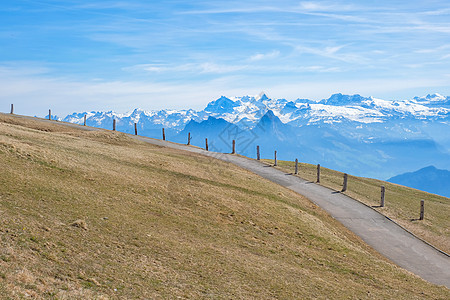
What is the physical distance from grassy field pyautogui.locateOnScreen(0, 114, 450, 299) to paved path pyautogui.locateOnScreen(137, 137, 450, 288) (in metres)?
1.99

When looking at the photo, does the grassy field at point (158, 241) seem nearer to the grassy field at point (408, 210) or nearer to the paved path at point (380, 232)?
the paved path at point (380, 232)

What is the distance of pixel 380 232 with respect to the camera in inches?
1394

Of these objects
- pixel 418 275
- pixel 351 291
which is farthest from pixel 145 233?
pixel 418 275

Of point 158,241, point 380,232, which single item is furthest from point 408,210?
point 158,241

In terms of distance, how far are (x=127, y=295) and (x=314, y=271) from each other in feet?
38.1

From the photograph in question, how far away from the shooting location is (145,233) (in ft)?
67.8

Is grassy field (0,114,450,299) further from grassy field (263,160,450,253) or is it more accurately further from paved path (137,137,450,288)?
grassy field (263,160,450,253)

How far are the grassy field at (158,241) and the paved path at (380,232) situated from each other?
1.99 metres

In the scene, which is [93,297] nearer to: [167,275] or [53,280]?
[53,280]

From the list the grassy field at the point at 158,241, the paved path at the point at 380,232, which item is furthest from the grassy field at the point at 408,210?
the grassy field at the point at 158,241

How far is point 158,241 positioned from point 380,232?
23.7 meters

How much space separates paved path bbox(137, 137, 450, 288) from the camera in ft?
93.0

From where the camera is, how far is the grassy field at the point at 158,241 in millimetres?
14766

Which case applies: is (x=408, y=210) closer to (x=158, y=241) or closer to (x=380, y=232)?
(x=380, y=232)
